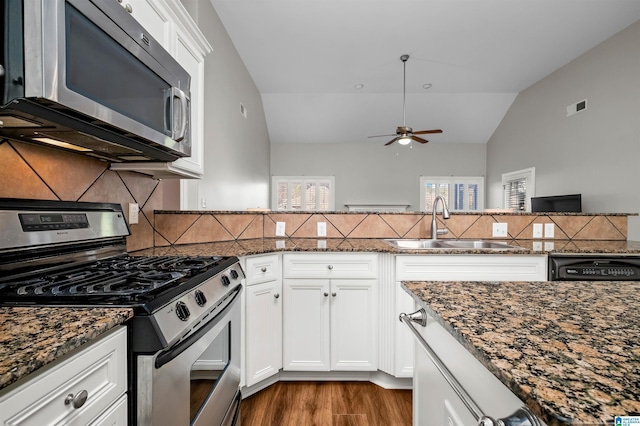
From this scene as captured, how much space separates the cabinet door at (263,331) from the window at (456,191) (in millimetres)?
5774

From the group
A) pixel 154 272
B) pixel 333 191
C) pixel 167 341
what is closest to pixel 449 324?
pixel 167 341

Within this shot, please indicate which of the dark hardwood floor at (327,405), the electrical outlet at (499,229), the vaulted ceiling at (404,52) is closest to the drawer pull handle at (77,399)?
the dark hardwood floor at (327,405)

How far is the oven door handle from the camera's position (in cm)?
77

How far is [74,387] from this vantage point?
0.59 metres

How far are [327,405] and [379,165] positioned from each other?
5844 mm

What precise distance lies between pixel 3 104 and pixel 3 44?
0.13 meters

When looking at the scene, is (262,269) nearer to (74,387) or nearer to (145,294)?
(145,294)

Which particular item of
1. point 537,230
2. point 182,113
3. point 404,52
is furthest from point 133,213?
point 404,52

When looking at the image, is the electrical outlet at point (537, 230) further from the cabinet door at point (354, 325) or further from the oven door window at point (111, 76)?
the oven door window at point (111, 76)

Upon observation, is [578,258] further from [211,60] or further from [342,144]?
[342,144]

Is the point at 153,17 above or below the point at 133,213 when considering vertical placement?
above

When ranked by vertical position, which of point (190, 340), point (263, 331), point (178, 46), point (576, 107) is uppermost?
point (576, 107)

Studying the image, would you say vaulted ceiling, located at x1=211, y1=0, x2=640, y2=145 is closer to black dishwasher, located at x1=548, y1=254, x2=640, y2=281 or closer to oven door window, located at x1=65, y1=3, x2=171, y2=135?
oven door window, located at x1=65, y1=3, x2=171, y2=135

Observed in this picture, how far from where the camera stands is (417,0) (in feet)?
9.34
